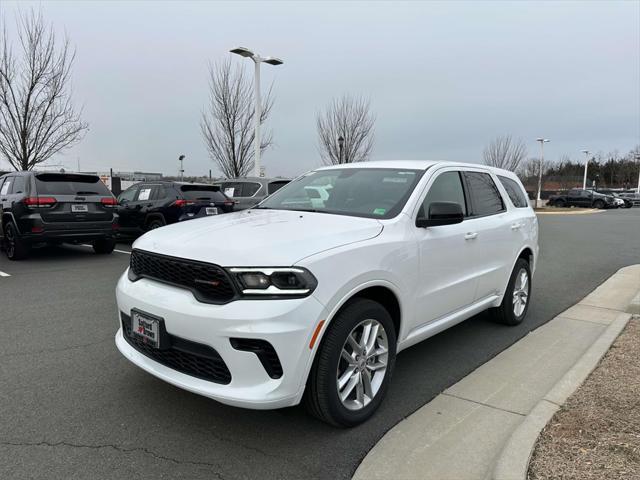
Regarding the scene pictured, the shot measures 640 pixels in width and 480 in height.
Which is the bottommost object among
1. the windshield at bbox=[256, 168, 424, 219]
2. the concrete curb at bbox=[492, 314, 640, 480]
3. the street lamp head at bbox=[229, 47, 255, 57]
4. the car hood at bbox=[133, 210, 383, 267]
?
the concrete curb at bbox=[492, 314, 640, 480]

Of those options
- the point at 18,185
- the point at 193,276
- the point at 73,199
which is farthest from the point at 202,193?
the point at 193,276

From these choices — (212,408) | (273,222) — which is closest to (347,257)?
(273,222)

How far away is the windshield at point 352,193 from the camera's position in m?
3.76

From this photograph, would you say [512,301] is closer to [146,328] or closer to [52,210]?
[146,328]

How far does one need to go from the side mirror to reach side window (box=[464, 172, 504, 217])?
0.95m

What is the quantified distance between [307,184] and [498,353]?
246cm

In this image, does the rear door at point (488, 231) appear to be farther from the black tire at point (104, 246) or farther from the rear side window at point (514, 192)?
the black tire at point (104, 246)

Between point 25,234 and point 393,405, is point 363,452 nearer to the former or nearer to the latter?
point 393,405

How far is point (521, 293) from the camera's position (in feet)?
18.2

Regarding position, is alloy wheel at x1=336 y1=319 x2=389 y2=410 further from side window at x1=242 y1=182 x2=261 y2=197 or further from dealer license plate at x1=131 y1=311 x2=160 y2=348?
side window at x1=242 y1=182 x2=261 y2=197

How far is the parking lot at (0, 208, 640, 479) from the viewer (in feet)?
8.91

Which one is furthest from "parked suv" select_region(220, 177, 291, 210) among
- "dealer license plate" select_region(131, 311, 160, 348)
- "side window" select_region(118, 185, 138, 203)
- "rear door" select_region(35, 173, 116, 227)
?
"dealer license plate" select_region(131, 311, 160, 348)

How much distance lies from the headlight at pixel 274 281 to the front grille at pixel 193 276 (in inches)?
3.4

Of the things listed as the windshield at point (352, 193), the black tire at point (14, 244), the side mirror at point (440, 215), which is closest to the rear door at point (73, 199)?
the black tire at point (14, 244)
